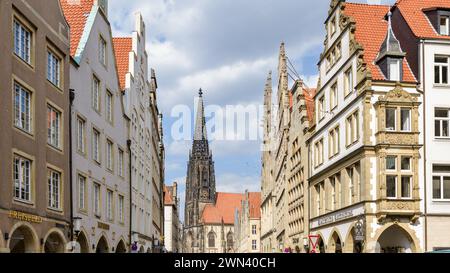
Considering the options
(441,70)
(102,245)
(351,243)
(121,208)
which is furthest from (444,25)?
(102,245)

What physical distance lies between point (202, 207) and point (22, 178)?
516 feet

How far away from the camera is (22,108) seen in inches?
785

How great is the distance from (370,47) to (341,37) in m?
2.01

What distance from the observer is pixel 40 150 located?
21.4 m

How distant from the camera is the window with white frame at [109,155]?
113 feet

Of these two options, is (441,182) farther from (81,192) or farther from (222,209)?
(222,209)

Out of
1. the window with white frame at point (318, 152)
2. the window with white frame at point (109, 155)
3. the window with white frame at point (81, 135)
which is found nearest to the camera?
the window with white frame at point (81, 135)

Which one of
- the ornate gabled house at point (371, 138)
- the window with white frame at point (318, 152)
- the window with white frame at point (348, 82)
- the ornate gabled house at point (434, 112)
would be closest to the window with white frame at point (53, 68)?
the ornate gabled house at point (371, 138)

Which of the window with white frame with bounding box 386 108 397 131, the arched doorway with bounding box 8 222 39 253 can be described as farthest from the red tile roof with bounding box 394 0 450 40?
the arched doorway with bounding box 8 222 39 253

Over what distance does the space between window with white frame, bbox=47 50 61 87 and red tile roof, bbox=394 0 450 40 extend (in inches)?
773

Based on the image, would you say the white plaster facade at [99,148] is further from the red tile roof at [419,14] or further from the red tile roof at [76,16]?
the red tile roof at [419,14]

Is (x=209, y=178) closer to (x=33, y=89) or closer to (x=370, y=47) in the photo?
(x=370, y=47)

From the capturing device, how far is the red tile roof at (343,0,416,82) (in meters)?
35.2
